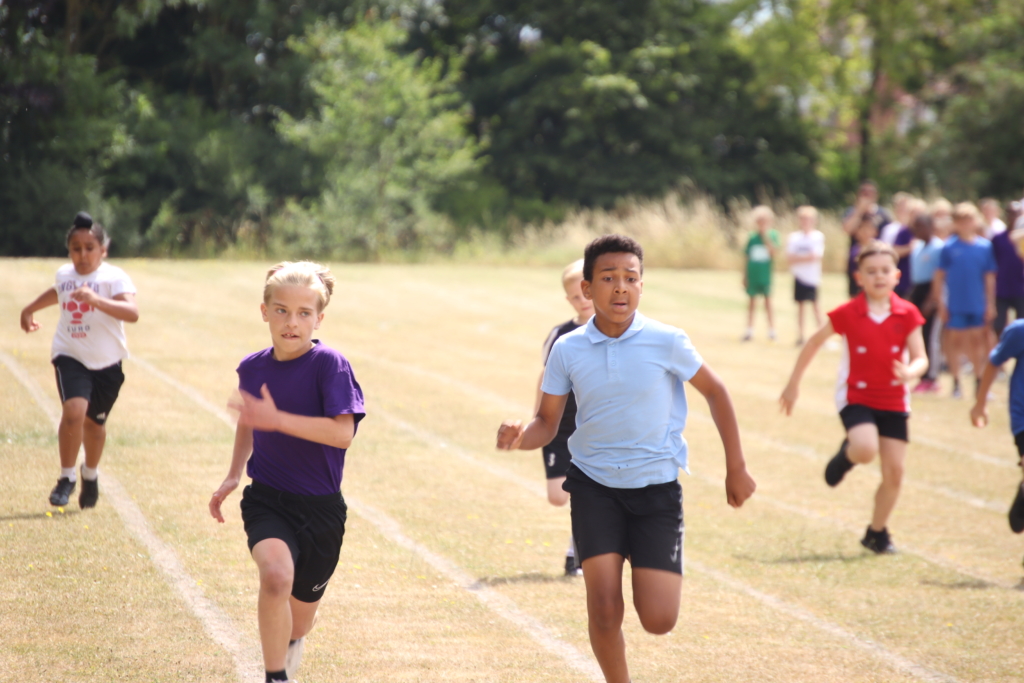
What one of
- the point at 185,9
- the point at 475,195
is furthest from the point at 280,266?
the point at 475,195

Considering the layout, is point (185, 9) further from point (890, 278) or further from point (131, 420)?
point (890, 278)

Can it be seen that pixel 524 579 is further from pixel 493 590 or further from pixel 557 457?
pixel 557 457

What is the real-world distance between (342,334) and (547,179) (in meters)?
27.4

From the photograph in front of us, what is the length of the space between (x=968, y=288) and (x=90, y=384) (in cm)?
1015

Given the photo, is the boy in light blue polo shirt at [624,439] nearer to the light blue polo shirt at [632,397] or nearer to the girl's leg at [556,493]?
the light blue polo shirt at [632,397]

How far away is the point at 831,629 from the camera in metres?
6.04

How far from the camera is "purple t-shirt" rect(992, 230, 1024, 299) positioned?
13.3 meters

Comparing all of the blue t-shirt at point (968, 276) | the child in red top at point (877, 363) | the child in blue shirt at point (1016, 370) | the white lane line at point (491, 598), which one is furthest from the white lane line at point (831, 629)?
the blue t-shirt at point (968, 276)

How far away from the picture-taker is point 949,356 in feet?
46.0

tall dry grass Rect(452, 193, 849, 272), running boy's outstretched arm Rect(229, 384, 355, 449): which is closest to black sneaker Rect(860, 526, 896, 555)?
running boy's outstretched arm Rect(229, 384, 355, 449)

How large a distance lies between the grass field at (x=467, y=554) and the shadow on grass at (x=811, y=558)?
24 mm

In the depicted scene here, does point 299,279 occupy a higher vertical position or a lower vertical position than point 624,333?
higher

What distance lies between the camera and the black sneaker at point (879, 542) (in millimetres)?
7594

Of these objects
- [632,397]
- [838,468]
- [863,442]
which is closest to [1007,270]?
[838,468]
